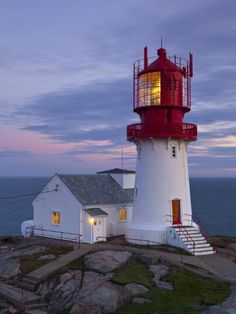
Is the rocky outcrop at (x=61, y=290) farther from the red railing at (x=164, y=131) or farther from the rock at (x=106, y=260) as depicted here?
the red railing at (x=164, y=131)

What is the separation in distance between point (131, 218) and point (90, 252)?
320 inches

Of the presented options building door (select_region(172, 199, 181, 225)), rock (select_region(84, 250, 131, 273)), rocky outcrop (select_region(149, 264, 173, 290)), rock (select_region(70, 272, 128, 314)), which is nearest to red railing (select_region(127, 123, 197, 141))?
building door (select_region(172, 199, 181, 225))

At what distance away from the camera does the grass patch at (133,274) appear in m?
21.7

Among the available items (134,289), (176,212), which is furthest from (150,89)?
(134,289)

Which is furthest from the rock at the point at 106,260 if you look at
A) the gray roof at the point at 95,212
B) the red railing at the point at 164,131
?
the red railing at the point at 164,131

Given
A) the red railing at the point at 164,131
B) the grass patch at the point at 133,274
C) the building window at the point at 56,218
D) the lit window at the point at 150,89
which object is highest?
the lit window at the point at 150,89

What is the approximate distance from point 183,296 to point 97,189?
13.5 meters

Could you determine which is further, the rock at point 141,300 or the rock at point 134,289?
the rock at point 134,289

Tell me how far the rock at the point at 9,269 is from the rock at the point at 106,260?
3655mm

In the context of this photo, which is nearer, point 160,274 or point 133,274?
point 133,274

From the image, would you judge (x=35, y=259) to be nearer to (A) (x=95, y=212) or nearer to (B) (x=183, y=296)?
(A) (x=95, y=212)

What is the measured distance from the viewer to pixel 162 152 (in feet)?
97.6

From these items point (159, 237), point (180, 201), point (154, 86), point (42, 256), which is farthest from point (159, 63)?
point (42, 256)

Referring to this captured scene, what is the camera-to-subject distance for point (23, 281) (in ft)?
76.6
